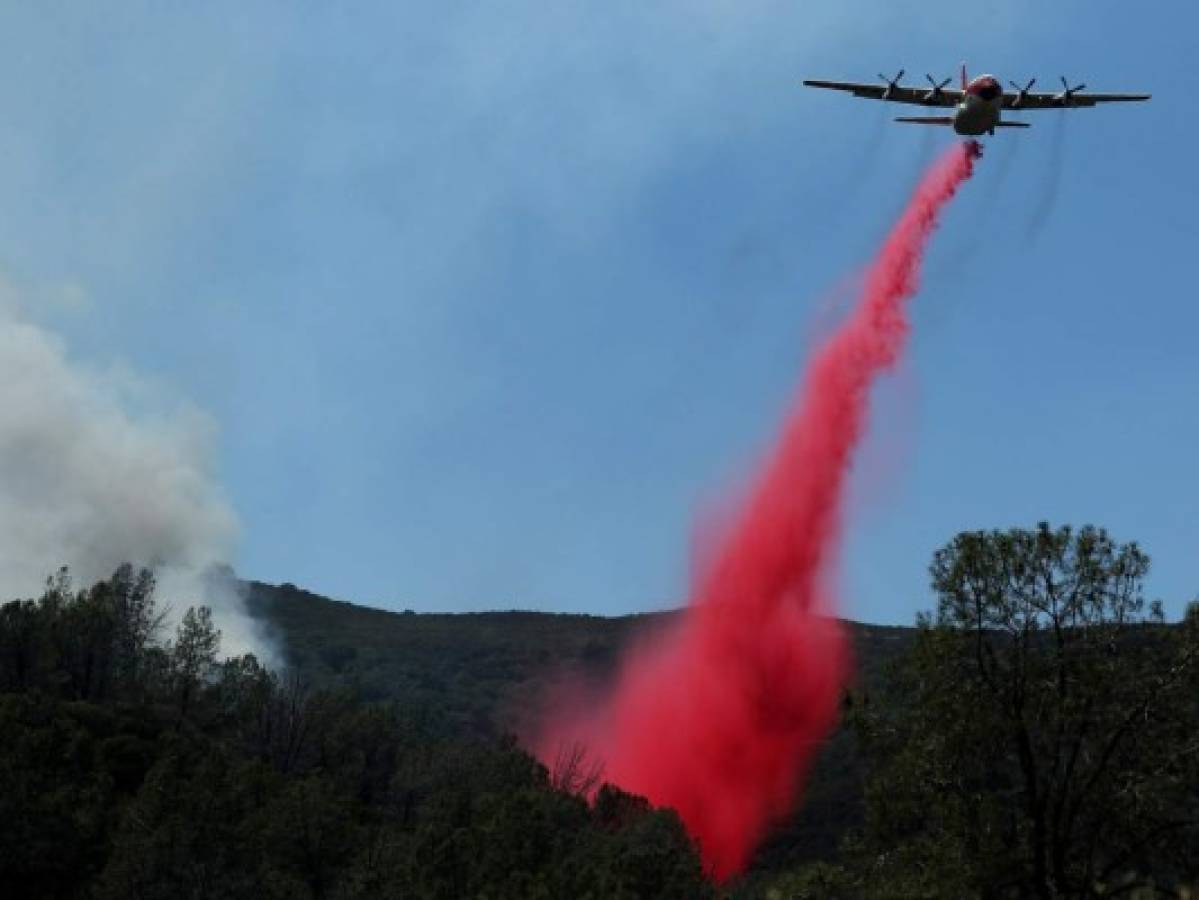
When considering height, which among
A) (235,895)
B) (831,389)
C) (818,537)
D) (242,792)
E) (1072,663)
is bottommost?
(235,895)

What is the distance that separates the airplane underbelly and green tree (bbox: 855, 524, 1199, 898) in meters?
44.2

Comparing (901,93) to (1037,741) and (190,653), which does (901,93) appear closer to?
(1037,741)

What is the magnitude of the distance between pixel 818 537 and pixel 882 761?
3600 inches

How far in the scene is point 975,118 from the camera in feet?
233

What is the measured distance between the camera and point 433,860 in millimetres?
58531

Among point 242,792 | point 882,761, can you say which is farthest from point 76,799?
point 882,761

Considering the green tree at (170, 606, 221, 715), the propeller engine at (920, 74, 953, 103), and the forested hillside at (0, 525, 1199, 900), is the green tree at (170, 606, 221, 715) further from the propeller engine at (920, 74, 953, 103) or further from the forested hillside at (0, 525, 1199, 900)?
the propeller engine at (920, 74, 953, 103)

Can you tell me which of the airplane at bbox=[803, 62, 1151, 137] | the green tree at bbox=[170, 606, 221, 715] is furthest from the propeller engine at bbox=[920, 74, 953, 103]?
the green tree at bbox=[170, 606, 221, 715]

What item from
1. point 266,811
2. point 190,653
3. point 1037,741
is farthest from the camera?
point 190,653

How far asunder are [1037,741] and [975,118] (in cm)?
4837

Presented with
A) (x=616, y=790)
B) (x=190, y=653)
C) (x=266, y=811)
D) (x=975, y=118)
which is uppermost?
(x=975, y=118)

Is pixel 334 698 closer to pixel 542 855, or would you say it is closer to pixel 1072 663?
pixel 542 855

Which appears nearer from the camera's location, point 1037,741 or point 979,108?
point 1037,741

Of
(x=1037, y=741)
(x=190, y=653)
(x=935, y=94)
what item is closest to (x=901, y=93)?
(x=935, y=94)
